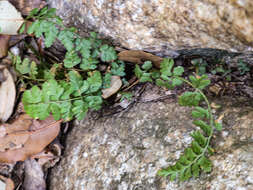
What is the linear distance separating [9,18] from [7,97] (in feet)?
2.69

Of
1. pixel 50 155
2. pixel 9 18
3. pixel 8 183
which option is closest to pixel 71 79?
pixel 50 155

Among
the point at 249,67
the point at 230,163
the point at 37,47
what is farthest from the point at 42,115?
the point at 249,67

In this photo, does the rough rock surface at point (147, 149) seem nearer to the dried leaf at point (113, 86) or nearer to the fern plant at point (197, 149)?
the fern plant at point (197, 149)

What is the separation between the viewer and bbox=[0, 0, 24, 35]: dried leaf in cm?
254

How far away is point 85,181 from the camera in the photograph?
2180 millimetres

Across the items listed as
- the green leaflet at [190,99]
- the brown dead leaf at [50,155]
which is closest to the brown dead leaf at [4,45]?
the brown dead leaf at [50,155]

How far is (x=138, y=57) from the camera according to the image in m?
2.23

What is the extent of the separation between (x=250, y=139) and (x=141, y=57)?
1092 mm

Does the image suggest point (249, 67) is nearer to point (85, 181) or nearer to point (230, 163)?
point (230, 163)

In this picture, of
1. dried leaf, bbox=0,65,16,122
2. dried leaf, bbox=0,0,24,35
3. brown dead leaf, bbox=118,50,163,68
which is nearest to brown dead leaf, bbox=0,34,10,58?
dried leaf, bbox=0,0,24,35

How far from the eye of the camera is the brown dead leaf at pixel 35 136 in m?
2.55

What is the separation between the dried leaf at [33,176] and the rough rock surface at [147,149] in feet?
0.41

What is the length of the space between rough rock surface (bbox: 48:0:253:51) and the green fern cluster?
19cm

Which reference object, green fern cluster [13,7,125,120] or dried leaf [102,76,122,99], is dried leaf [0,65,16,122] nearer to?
green fern cluster [13,7,125,120]
